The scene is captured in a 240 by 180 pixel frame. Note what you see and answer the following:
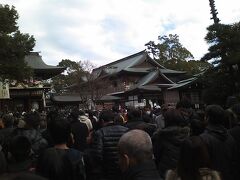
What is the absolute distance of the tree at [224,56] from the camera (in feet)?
63.1

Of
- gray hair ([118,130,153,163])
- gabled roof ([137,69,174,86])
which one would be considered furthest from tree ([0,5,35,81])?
gabled roof ([137,69,174,86])

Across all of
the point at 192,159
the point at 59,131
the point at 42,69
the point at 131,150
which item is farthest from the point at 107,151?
the point at 42,69

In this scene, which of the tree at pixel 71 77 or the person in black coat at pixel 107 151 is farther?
the tree at pixel 71 77

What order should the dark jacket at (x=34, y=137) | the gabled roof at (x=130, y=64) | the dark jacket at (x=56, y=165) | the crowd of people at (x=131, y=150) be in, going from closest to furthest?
the crowd of people at (x=131, y=150)
the dark jacket at (x=56, y=165)
the dark jacket at (x=34, y=137)
the gabled roof at (x=130, y=64)

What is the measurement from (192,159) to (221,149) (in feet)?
5.95

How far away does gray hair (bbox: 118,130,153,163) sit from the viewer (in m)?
2.86

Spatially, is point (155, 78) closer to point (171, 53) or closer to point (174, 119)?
point (171, 53)

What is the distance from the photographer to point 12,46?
17188 mm

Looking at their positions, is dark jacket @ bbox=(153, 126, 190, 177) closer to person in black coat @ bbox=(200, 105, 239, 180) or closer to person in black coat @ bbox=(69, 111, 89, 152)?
person in black coat @ bbox=(200, 105, 239, 180)

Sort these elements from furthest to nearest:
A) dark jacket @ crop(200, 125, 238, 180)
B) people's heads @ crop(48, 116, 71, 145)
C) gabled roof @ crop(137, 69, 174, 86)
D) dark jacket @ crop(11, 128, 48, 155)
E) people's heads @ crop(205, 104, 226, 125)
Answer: gabled roof @ crop(137, 69, 174, 86) < dark jacket @ crop(11, 128, 48, 155) < people's heads @ crop(205, 104, 226, 125) < dark jacket @ crop(200, 125, 238, 180) < people's heads @ crop(48, 116, 71, 145)

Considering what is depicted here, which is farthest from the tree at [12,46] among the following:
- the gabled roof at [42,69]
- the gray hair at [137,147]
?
the gabled roof at [42,69]

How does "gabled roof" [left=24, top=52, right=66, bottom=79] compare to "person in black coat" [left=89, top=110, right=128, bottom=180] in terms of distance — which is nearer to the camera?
"person in black coat" [left=89, top=110, right=128, bottom=180]

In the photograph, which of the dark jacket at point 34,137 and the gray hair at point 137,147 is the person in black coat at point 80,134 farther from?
the gray hair at point 137,147

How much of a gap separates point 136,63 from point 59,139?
1947 inches
